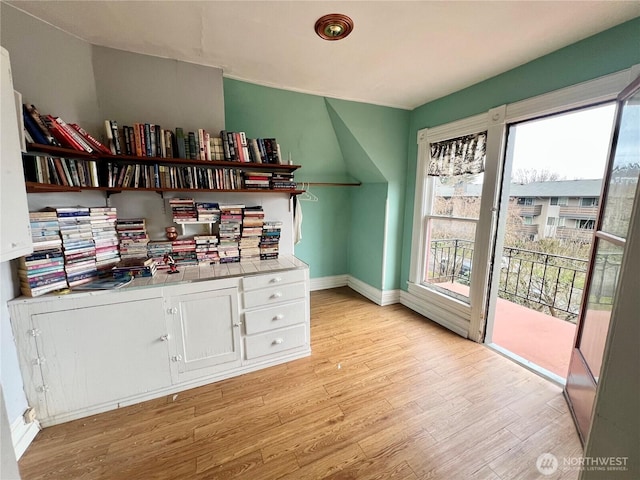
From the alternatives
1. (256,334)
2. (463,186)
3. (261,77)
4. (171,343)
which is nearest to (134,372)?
(171,343)

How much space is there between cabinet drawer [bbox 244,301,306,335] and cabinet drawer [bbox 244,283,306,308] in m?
0.06

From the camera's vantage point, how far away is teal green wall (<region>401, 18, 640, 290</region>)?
1476mm

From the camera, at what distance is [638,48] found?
55.7 inches

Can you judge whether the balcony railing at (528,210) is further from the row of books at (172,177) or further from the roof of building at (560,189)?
the row of books at (172,177)

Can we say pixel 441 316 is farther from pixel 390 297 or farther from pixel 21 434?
pixel 21 434

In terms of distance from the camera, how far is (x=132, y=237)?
6.31 ft

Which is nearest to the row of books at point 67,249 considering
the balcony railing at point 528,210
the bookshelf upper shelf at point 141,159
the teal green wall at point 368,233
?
the bookshelf upper shelf at point 141,159

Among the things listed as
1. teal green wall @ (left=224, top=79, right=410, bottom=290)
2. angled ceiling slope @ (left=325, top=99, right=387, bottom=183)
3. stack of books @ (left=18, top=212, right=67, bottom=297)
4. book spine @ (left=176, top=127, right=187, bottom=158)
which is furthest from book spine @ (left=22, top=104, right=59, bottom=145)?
angled ceiling slope @ (left=325, top=99, right=387, bottom=183)

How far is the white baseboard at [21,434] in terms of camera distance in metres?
1.32

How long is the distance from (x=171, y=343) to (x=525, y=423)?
91.0 inches

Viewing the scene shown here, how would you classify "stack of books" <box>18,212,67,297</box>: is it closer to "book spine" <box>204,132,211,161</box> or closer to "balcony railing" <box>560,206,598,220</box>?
"book spine" <box>204,132,211,161</box>

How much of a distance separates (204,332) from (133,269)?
25.9 inches

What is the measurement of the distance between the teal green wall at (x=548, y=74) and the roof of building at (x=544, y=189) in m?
0.68

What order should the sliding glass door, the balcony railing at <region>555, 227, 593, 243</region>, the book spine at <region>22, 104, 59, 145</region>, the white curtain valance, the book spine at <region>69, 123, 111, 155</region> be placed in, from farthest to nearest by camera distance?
the balcony railing at <region>555, 227, 593, 243</region> → the white curtain valance → the book spine at <region>69, 123, 111, 155</region> → the book spine at <region>22, 104, 59, 145</region> → the sliding glass door
